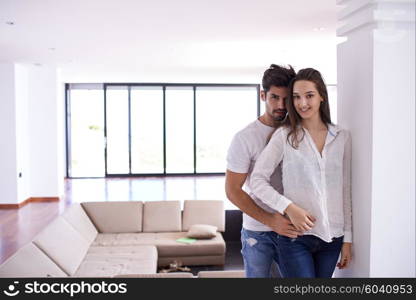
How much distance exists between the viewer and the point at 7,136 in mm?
7273

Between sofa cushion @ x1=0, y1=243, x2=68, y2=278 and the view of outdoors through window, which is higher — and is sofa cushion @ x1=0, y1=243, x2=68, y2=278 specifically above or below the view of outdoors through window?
below

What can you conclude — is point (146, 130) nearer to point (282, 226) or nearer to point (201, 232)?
point (201, 232)

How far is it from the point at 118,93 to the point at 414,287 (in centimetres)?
1020

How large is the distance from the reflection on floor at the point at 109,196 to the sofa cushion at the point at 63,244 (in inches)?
44.8

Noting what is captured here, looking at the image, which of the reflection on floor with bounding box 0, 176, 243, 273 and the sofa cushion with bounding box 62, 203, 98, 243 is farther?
the reflection on floor with bounding box 0, 176, 243, 273

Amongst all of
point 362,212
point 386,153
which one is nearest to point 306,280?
point 362,212

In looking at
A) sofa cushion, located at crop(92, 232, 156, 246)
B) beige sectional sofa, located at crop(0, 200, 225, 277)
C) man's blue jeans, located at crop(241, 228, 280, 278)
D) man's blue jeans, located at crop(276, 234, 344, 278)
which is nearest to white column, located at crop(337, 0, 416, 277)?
man's blue jeans, located at crop(276, 234, 344, 278)

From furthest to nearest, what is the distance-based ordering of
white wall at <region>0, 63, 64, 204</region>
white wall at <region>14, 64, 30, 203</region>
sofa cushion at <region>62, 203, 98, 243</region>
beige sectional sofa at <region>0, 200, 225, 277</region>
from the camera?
white wall at <region>0, 63, 64, 204</region>, white wall at <region>14, 64, 30, 203</region>, sofa cushion at <region>62, 203, 98, 243</region>, beige sectional sofa at <region>0, 200, 225, 277</region>

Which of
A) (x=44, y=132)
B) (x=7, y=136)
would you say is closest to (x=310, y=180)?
(x=7, y=136)

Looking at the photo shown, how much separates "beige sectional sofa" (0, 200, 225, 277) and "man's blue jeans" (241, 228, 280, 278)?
1733 mm

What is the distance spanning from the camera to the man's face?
5.87 ft

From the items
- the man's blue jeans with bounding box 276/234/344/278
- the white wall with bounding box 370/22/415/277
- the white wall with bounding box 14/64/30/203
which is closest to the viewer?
the white wall with bounding box 370/22/415/277

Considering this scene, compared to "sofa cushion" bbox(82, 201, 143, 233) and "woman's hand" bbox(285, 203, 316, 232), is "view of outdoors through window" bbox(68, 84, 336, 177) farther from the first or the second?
"woman's hand" bbox(285, 203, 316, 232)

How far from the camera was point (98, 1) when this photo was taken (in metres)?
3.54
